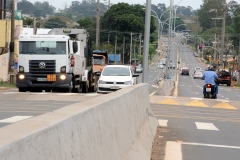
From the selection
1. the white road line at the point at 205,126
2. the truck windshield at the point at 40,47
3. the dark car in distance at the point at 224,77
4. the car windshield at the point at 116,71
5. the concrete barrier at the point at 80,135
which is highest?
the truck windshield at the point at 40,47

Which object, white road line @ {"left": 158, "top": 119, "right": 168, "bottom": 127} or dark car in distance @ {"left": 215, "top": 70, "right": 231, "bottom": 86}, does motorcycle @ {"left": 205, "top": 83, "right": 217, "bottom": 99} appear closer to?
white road line @ {"left": 158, "top": 119, "right": 168, "bottom": 127}

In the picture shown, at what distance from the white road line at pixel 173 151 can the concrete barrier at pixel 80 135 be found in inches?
23.6

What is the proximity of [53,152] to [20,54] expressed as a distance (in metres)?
21.9

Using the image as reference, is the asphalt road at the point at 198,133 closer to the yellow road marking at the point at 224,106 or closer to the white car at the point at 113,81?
the yellow road marking at the point at 224,106

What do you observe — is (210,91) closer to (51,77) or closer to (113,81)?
(113,81)

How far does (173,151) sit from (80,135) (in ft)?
19.6

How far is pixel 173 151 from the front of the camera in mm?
10953

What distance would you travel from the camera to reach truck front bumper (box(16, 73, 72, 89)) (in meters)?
26.1

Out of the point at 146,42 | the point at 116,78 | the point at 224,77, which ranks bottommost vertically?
the point at 224,77

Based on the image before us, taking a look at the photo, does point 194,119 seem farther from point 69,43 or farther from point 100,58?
point 100,58

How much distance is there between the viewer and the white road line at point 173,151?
10242mm

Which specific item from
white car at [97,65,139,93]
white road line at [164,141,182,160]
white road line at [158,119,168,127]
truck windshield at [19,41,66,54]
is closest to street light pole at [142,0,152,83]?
white road line at [158,119,168,127]

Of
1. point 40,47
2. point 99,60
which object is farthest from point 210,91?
point 99,60

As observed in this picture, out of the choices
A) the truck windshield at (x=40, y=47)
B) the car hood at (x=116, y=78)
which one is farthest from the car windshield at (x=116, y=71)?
the truck windshield at (x=40, y=47)
